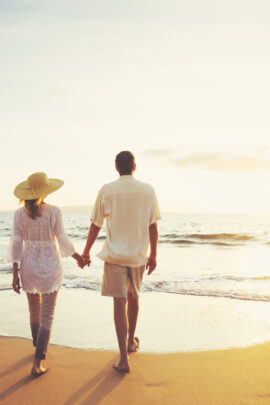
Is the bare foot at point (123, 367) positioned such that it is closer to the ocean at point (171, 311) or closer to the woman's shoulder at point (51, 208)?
the ocean at point (171, 311)

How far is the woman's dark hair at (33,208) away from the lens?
343 cm

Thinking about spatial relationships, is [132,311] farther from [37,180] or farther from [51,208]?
[37,180]

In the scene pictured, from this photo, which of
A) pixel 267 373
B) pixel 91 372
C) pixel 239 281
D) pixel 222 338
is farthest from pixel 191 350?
pixel 239 281

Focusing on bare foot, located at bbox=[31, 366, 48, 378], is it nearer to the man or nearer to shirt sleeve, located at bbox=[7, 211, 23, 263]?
the man

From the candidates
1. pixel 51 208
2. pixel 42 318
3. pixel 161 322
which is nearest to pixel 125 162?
pixel 51 208

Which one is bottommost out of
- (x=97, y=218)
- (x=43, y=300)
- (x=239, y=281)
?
(x=239, y=281)

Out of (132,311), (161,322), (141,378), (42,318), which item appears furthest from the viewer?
(161,322)

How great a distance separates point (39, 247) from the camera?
11.5 ft

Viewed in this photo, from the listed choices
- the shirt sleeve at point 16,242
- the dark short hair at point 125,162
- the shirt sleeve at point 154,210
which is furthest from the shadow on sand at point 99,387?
the dark short hair at point 125,162

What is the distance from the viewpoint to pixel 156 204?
373 centimetres

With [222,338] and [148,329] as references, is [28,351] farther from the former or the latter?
[222,338]

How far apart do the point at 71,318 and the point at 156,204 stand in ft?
8.49

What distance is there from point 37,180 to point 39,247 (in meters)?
0.59

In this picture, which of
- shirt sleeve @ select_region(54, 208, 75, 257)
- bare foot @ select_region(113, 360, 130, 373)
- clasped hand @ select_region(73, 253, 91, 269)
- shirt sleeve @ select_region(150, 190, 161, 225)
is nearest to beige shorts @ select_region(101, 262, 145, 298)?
clasped hand @ select_region(73, 253, 91, 269)
